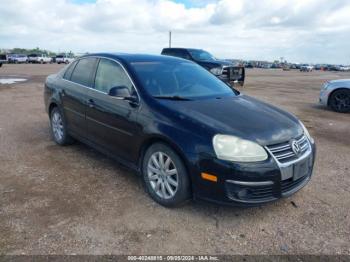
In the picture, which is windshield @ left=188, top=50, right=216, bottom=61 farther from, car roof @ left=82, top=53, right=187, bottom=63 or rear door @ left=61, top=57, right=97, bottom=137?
car roof @ left=82, top=53, right=187, bottom=63

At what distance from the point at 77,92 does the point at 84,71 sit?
0.36m

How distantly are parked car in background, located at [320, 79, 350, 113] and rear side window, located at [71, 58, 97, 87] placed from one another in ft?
26.6

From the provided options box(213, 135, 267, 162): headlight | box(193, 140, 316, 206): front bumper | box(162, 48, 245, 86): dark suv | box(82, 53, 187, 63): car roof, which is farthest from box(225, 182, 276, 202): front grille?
box(162, 48, 245, 86): dark suv

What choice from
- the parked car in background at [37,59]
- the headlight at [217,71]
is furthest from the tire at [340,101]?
the parked car in background at [37,59]

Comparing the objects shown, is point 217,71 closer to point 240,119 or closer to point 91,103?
point 91,103

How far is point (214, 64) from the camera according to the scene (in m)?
16.4

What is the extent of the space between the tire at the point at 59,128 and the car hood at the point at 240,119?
252cm

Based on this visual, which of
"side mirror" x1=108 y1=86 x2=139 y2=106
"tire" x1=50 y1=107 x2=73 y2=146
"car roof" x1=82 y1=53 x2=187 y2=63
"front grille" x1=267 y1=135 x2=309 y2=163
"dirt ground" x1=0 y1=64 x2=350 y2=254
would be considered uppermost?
"car roof" x1=82 y1=53 x2=187 y2=63

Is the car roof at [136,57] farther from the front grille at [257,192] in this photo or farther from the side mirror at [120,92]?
the front grille at [257,192]

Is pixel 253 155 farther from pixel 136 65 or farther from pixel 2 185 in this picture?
pixel 2 185

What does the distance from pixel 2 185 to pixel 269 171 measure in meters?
3.23

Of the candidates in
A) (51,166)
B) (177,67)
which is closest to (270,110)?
(177,67)

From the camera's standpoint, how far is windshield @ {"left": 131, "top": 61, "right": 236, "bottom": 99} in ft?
13.8

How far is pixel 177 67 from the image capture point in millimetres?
4816
